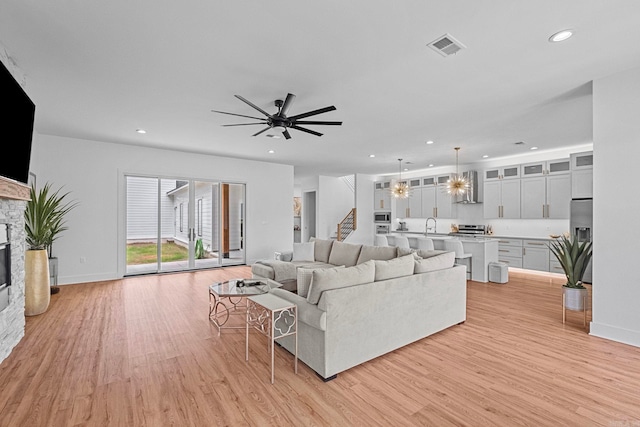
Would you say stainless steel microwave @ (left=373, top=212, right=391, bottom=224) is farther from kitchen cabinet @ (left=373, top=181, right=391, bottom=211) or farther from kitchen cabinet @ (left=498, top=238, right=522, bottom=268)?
kitchen cabinet @ (left=498, top=238, right=522, bottom=268)

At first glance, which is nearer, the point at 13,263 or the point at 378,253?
the point at 13,263

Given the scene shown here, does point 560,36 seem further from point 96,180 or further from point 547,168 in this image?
point 96,180

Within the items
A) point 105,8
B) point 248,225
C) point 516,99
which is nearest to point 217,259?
point 248,225

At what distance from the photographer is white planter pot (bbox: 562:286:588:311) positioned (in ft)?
12.3

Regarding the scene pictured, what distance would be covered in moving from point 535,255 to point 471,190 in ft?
7.46

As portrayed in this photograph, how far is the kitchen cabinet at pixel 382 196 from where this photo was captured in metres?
10.9

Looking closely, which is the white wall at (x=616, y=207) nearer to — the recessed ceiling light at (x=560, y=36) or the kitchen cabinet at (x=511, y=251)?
the recessed ceiling light at (x=560, y=36)

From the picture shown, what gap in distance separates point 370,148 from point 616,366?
5.17 meters

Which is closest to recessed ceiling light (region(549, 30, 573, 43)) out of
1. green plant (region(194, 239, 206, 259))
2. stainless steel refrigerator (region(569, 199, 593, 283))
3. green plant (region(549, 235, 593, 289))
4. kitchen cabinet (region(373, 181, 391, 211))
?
green plant (region(549, 235, 593, 289))

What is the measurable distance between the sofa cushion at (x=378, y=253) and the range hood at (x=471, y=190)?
16.1ft

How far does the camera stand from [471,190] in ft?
27.7

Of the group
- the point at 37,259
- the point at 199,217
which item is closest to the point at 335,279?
the point at 37,259

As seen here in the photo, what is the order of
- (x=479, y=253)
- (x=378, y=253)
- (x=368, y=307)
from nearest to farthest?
(x=368, y=307) < (x=378, y=253) < (x=479, y=253)

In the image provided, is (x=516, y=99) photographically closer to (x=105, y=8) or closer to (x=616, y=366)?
(x=616, y=366)
